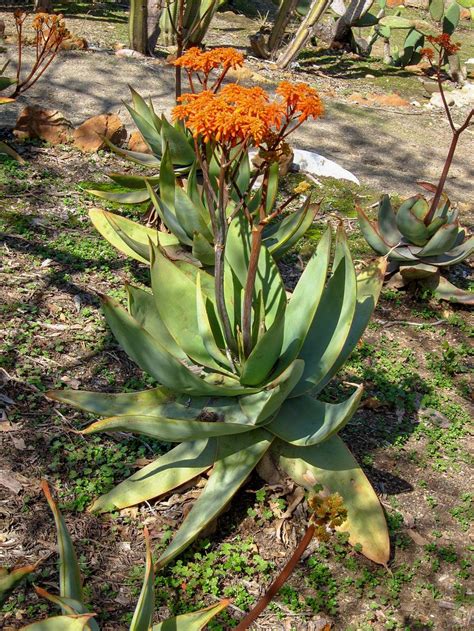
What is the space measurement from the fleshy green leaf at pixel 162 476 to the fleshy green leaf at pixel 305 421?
271 mm

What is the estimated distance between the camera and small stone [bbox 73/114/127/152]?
6.15 meters

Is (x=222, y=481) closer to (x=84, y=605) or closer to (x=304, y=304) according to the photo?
(x=304, y=304)

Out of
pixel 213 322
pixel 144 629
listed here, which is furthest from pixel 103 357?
pixel 144 629

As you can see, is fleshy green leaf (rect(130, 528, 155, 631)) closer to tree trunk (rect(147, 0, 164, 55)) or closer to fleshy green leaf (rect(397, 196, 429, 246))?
fleshy green leaf (rect(397, 196, 429, 246))

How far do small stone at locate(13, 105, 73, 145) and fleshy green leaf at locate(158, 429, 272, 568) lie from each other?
3947 millimetres

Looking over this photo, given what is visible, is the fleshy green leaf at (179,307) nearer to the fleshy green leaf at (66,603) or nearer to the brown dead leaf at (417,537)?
the brown dead leaf at (417,537)

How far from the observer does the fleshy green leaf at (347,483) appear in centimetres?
288

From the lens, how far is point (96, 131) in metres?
6.17

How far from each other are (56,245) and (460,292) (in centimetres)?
248

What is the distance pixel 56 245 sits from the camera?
4797mm

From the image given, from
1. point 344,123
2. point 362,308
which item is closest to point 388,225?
point 362,308

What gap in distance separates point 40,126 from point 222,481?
165 inches

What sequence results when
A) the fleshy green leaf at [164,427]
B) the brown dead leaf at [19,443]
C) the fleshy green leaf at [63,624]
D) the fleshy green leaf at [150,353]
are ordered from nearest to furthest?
the fleshy green leaf at [63,624]
the fleshy green leaf at [164,427]
the fleshy green leaf at [150,353]
the brown dead leaf at [19,443]

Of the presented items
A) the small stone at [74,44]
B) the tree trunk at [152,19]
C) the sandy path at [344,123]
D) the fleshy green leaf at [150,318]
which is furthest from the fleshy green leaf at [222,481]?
the tree trunk at [152,19]
